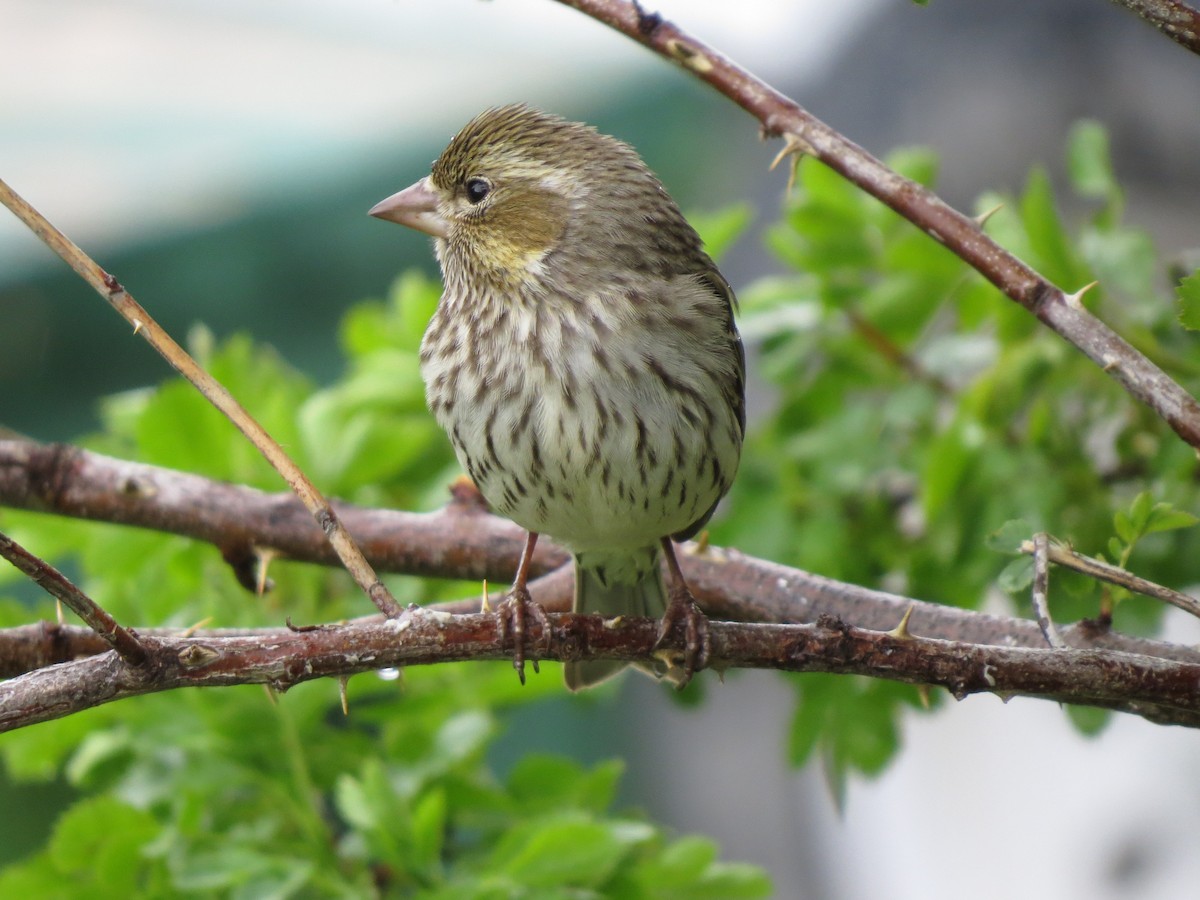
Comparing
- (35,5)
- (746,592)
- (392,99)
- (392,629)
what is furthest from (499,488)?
(35,5)

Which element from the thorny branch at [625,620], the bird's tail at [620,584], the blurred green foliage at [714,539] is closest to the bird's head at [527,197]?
the blurred green foliage at [714,539]

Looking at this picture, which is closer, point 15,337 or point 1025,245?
point 1025,245

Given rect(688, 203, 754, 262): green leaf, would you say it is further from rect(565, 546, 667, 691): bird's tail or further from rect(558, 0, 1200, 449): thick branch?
rect(558, 0, 1200, 449): thick branch

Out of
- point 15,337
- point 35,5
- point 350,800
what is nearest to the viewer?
point 350,800

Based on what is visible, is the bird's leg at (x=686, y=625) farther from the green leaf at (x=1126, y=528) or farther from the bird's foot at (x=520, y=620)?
the green leaf at (x=1126, y=528)

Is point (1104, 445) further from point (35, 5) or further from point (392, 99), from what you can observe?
point (35, 5)

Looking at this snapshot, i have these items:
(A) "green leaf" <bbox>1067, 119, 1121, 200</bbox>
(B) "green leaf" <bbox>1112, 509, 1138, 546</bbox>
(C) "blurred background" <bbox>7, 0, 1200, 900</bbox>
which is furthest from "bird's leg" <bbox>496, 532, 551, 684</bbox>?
(C) "blurred background" <bbox>7, 0, 1200, 900</bbox>

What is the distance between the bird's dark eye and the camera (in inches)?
136

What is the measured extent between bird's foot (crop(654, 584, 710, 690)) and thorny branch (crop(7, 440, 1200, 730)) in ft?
0.27

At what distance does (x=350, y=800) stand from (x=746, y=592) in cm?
93

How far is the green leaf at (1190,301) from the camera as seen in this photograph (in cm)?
202

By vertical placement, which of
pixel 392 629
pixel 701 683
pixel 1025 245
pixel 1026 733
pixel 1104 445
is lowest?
pixel 1026 733

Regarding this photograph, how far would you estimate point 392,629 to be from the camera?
2.07 meters

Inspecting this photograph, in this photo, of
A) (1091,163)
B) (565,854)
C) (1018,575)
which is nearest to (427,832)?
(565,854)
